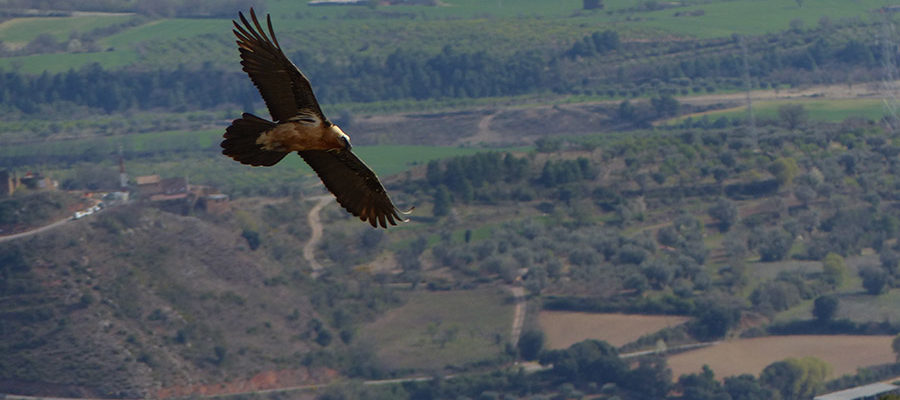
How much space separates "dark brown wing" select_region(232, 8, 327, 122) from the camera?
13906 millimetres

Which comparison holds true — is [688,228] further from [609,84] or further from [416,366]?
[609,84]

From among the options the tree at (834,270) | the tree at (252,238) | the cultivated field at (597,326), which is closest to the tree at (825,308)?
Answer: the tree at (834,270)

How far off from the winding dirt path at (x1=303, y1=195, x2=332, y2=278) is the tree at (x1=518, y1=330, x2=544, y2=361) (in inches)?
655

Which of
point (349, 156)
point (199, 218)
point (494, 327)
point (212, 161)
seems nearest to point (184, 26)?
point (212, 161)

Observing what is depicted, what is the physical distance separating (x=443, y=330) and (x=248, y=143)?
195 feet

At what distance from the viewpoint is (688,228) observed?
89.6 metres

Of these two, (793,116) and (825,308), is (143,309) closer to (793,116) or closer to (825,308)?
(825,308)

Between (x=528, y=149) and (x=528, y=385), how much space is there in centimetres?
4541

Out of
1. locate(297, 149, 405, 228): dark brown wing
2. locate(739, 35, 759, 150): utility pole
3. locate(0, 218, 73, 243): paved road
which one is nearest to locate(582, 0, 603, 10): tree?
locate(739, 35, 759, 150): utility pole

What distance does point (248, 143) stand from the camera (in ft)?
45.0

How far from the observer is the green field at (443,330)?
7169 cm

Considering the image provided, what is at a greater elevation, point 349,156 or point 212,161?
point 349,156

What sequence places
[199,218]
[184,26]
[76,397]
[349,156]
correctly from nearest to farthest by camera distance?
[349,156] < [76,397] < [199,218] < [184,26]

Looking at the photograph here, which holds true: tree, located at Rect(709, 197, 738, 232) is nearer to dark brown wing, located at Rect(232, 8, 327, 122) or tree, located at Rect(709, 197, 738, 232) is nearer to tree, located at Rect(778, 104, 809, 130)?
tree, located at Rect(778, 104, 809, 130)
